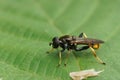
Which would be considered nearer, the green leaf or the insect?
the green leaf

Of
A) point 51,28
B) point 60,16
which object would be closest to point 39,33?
point 51,28

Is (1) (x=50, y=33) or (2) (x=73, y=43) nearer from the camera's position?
(2) (x=73, y=43)

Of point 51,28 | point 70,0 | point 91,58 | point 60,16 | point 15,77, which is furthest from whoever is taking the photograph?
point 70,0

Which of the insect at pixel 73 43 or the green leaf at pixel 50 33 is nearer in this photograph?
the green leaf at pixel 50 33

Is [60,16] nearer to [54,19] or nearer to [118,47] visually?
[54,19]

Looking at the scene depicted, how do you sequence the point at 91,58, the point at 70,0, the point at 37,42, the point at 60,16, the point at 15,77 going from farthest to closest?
the point at 70,0
the point at 60,16
the point at 37,42
the point at 91,58
the point at 15,77

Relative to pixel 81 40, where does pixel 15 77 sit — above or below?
below

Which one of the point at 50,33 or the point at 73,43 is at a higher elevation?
the point at 50,33

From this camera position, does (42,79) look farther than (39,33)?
No
